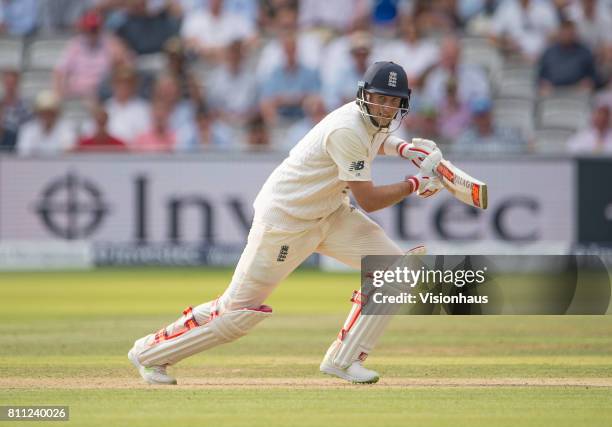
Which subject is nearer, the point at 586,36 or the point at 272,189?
→ the point at 272,189

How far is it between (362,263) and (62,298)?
5719mm

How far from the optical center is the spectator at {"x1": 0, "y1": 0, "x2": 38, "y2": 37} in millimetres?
18375

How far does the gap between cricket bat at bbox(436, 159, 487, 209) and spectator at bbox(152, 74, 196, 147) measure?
9297mm

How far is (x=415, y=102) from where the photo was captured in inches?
628

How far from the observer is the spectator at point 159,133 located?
15.6 m

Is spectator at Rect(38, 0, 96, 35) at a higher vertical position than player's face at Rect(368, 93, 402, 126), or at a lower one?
higher

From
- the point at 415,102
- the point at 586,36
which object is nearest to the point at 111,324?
the point at 415,102

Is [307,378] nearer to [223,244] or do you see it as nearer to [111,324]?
[111,324]

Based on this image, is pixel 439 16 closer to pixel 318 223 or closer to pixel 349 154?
pixel 318 223

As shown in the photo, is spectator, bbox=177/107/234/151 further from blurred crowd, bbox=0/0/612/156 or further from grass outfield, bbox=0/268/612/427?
grass outfield, bbox=0/268/612/427

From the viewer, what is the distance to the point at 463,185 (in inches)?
270

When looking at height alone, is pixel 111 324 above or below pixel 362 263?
below

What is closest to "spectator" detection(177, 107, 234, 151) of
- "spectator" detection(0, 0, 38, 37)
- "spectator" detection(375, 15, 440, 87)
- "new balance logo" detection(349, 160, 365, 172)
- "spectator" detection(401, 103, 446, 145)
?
"spectator" detection(401, 103, 446, 145)

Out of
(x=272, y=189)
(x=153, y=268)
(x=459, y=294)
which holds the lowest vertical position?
(x=153, y=268)
